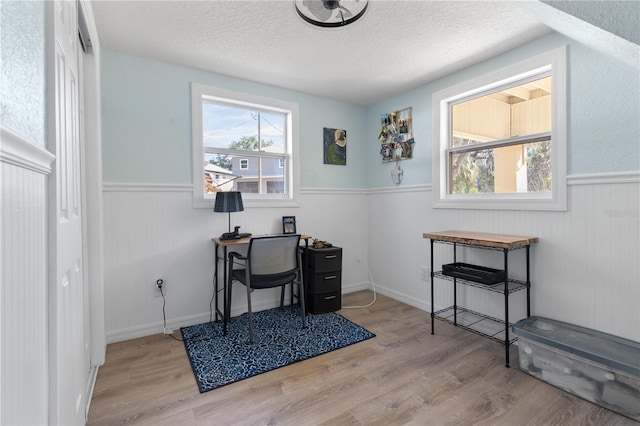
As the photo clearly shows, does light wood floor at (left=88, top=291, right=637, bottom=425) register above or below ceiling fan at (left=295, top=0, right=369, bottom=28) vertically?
below

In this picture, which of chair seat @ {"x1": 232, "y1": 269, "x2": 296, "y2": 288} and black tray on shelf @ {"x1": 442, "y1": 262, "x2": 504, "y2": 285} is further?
chair seat @ {"x1": 232, "y1": 269, "x2": 296, "y2": 288}

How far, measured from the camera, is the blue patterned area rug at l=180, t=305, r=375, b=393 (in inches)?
80.8

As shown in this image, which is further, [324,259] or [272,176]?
[272,176]

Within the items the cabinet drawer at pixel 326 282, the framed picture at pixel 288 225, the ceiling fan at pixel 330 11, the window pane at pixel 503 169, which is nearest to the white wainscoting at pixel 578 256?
the window pane at pixel 503 169

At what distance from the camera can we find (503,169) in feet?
8.65

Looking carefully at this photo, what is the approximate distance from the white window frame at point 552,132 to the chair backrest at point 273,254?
1536 millimetres

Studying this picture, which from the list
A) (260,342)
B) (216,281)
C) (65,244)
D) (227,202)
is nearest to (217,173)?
(227,202)

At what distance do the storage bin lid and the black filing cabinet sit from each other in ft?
5.22

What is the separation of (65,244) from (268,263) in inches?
60.3

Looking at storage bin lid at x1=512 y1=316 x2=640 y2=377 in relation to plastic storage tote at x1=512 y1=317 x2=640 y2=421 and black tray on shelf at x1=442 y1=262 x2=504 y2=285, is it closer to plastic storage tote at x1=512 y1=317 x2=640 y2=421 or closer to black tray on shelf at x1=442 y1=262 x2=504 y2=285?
plastic storage tote at x1=512 y1=317 x2=640 y2=421

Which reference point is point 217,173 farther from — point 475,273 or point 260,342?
point 475,273

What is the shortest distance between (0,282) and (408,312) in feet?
10.2

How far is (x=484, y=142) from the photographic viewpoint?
9.04 feet

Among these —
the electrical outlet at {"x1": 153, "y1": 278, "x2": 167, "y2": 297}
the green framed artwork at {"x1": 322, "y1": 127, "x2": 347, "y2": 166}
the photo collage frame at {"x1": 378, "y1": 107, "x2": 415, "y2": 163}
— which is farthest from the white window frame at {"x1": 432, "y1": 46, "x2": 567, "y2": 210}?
the electrical outlet at {"x1": 153, "y1": 278, "x2": 167, "y2": 297}
